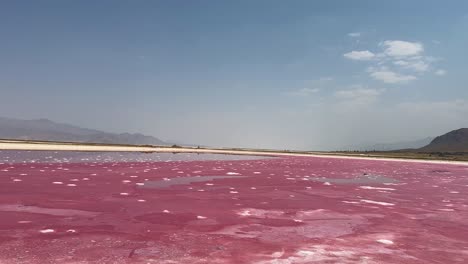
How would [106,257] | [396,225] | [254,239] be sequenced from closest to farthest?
1. [106,257]
2. [254,239]
3. [396,225]

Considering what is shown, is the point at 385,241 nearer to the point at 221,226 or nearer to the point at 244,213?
the point at 221,226

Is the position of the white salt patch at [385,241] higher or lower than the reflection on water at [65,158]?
lower

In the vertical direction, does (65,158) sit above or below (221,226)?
above

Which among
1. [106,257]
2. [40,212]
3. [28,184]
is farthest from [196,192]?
[106,257]

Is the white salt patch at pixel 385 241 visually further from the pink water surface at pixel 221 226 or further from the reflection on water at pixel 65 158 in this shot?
the reflection on water at pixel 65 158

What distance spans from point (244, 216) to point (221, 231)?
1.84m

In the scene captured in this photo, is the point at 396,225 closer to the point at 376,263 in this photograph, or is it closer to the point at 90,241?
the point at 376,263

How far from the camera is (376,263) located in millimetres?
6316

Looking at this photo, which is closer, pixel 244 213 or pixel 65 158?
pixel 244 213

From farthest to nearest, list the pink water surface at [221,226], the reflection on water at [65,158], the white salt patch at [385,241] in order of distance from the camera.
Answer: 1. the reflection on water at [65,158]
2. the white salt patch at [385,241]
3. the pink water surface at [221,226]

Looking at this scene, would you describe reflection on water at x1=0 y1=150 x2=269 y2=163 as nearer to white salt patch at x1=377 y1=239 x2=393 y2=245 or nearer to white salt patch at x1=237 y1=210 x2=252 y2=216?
white salt patch at x1=237 y1=210 x2=252 y2=216

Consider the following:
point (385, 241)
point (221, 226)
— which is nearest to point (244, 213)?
point (221, 226)

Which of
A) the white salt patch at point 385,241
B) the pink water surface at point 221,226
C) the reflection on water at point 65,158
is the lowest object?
the white salt patch at point 385,241

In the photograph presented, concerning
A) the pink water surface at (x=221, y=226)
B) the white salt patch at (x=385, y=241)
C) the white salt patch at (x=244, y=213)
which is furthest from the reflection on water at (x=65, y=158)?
the white salt patch at (x=385, y=241)
